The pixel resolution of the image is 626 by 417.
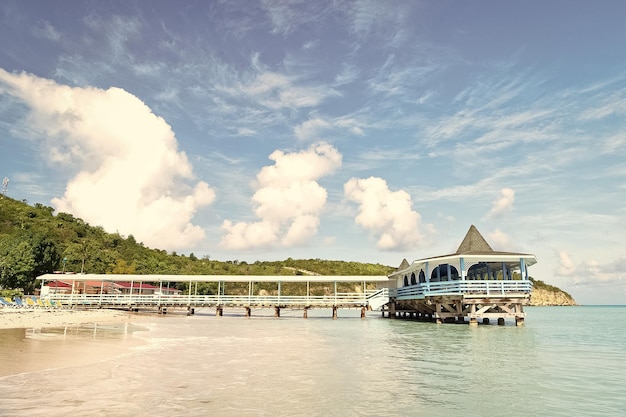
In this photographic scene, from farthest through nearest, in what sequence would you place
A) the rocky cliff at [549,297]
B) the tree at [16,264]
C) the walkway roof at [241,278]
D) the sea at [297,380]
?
the rocky cliff at [549,297] < the tree at [16,264] < the walkway roof at [241,278] < the sea at [297,380]

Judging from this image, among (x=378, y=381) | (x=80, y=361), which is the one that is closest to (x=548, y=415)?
(x=378, y=381)

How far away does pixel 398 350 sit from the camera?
618 inches

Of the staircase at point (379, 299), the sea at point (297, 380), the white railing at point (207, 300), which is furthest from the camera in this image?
the white railing at point (207, 300)

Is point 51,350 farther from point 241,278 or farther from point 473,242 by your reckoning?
point 473,242

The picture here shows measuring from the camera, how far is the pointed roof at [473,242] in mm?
31328

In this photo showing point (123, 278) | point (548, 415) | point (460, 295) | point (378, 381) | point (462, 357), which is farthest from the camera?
point (123, 278)

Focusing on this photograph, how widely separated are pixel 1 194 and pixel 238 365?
403 ft

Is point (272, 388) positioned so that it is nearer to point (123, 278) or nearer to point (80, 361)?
point (80, 361)

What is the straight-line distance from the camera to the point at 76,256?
224 ft

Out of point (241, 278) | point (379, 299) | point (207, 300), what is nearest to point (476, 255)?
point (379, 299)

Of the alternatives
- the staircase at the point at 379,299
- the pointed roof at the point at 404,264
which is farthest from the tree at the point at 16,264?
the pointed roof at the point at 404,264

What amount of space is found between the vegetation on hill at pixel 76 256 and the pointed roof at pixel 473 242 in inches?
1770

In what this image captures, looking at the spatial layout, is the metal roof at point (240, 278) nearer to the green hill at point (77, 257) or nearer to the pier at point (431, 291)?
the pier at point (431, 291)

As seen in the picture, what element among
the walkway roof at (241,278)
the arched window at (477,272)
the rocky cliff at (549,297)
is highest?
the arched window at (477,272)
